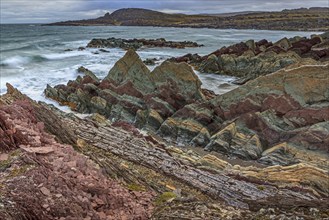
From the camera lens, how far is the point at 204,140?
63.2 feet

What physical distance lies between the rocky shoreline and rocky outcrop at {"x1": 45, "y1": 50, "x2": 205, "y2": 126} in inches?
3.0

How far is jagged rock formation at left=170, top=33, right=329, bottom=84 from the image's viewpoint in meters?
36.2

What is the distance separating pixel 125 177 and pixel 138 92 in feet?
47.7

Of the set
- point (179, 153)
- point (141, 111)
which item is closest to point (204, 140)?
point (179, 153)

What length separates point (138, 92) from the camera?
24797 millimetres

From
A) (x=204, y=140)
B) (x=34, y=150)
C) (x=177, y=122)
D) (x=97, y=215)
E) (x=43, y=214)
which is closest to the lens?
(x=43, y=214)

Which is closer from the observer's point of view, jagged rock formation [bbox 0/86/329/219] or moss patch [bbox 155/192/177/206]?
jagged rock formation [bbox 0/86/329/219]

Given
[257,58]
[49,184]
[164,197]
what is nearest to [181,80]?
[164,197]

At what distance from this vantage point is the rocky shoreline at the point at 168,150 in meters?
8.02

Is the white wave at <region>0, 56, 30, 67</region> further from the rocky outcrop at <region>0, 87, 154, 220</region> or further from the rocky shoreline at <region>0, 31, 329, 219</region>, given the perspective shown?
the rocky outcrop at <region>0, 87, 154, 220</region>

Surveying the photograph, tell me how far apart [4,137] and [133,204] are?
358 cm

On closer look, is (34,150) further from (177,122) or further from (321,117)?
(321,117)

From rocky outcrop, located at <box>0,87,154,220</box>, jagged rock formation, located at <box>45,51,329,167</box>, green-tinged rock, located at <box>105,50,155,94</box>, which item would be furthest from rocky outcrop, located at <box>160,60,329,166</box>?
rocky outcrop, located at <box>0,87,154,220</box>

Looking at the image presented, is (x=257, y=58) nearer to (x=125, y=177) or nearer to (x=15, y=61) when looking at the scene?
(x=125, y=177)
